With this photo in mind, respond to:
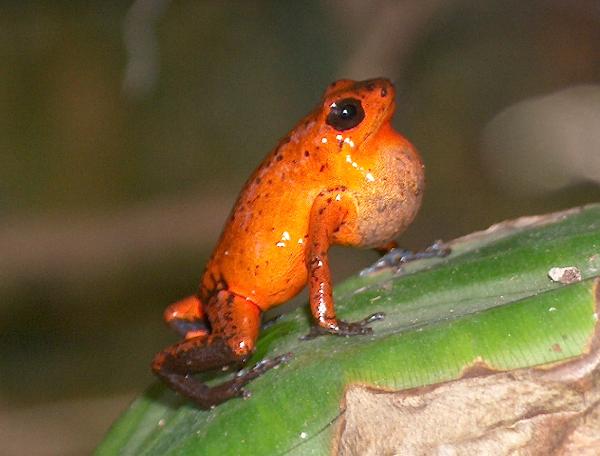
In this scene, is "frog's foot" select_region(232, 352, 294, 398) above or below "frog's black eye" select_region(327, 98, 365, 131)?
below

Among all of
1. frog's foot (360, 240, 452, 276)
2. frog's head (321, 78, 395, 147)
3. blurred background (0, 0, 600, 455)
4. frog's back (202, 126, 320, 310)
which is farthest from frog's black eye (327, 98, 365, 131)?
blurred background (0, 0, 600, 455)

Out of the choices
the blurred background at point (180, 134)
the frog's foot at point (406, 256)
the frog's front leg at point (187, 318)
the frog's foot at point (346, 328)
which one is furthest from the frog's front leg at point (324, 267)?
the blurred background at point (180, 134)

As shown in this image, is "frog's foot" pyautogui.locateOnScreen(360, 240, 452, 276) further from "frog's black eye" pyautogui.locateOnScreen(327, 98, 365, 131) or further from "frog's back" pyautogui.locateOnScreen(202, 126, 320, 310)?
"frog's black eye" pyautogui.locateOnScreen(327, 98, 365, 131)

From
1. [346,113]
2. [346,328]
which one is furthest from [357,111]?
[346,328]

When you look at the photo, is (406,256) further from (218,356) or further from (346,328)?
(218,356)

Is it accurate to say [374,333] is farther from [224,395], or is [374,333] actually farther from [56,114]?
[56,114]

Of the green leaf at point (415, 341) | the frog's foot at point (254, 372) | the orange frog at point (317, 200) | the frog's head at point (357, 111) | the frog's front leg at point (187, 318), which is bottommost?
the green leaf at point (415, 341)

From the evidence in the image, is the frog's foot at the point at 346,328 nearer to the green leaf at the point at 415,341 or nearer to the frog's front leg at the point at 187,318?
the green leaf at the point at 415,341
